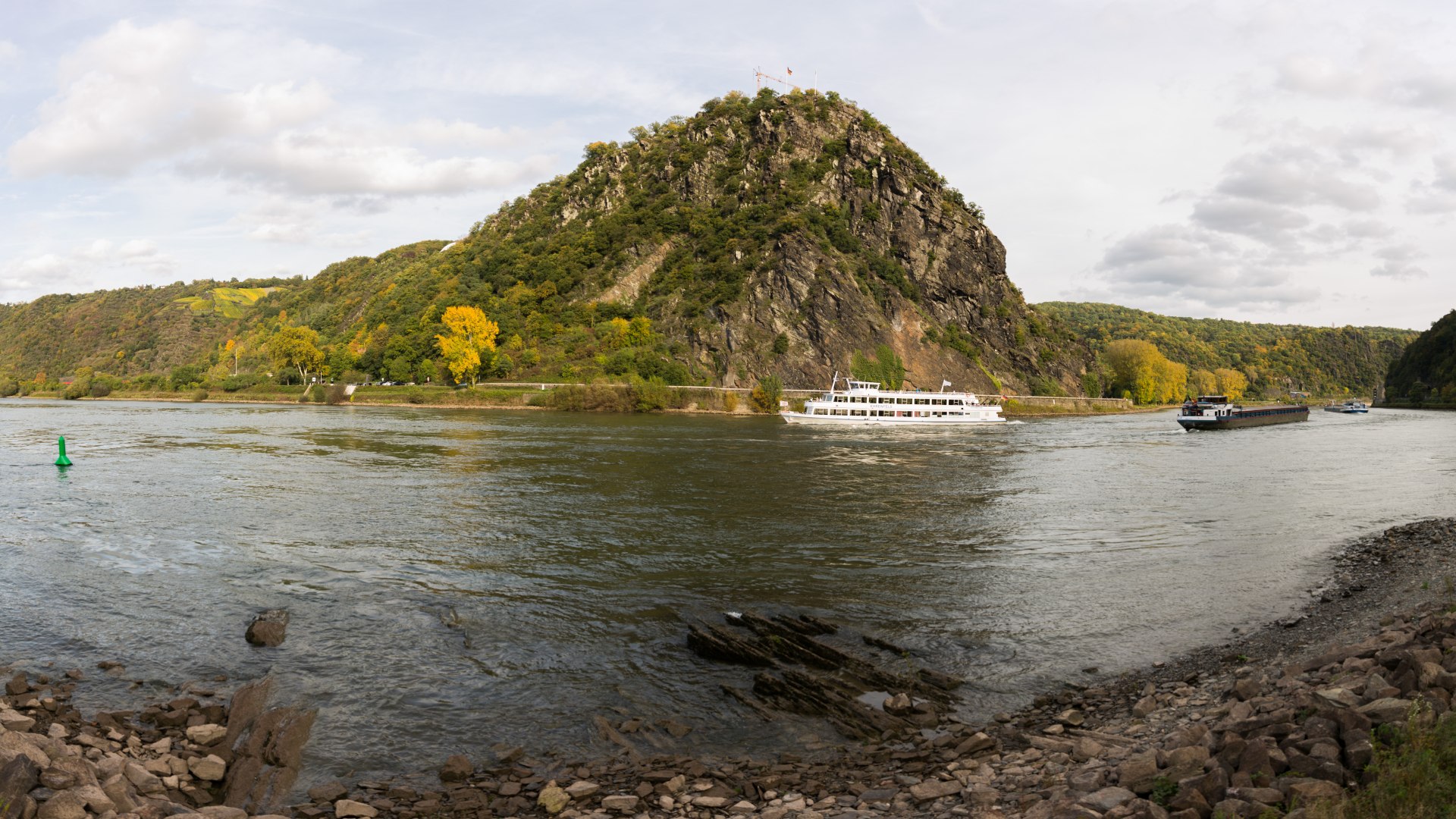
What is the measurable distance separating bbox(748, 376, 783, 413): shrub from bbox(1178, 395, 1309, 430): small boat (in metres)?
60.3

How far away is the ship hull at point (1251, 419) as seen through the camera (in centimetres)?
10562

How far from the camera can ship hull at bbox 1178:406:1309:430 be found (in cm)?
10562

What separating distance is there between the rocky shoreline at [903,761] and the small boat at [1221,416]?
104235 mm

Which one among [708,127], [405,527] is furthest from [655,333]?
[405,527]

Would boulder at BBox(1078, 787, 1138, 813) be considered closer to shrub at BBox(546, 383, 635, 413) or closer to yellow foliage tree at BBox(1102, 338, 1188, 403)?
shrub at BBox(546, 383, 635, 413)

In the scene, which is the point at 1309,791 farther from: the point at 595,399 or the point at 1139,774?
the point at 595,399

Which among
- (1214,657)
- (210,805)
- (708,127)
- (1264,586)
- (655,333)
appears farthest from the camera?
(708,127)

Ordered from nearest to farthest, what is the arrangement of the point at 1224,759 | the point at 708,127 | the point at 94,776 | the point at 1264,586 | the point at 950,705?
1. the point at 1224,759
2. the point at 94,776
3. the point at 950,705
4. the point at 1264,586
5. the point at 708,127

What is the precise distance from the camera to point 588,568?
23.5 meters

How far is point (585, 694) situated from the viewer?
14.2m

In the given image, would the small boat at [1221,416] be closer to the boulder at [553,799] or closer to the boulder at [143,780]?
the boulder at [553,799]

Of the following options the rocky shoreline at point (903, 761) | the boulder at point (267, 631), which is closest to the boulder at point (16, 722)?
the rocky shoreline at point (903, 761)

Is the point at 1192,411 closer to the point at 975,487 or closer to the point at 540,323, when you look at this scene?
the point at 975,487

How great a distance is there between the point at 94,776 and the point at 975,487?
4105 cm
